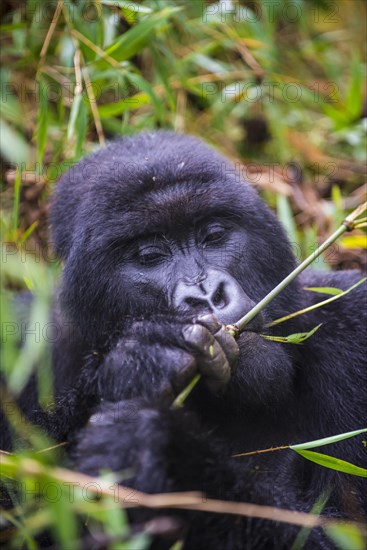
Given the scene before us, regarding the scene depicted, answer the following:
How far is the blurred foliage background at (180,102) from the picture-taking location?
416 cm

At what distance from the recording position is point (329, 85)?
709 centimetres

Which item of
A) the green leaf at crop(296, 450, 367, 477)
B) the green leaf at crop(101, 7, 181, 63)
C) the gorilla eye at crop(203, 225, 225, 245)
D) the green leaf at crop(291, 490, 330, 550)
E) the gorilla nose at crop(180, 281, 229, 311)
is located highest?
the green leaf at crop(101, 7, 181, 63)

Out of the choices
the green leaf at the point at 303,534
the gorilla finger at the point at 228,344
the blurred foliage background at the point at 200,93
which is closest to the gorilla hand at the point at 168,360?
the gorilla finger at the point at 228,344

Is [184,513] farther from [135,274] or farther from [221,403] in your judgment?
[135,274]

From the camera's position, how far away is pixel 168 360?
250 centimetres

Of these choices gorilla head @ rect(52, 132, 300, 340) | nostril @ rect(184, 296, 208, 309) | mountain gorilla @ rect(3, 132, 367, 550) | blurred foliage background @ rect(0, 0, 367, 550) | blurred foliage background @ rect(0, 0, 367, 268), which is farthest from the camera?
blurred foliage background @ rect(0, 0, 367, 268)

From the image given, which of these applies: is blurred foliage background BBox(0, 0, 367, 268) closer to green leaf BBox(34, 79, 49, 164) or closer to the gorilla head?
green leaf BBox(34, 79, 49, 164)

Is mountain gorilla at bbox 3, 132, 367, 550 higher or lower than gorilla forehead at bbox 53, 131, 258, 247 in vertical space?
lower

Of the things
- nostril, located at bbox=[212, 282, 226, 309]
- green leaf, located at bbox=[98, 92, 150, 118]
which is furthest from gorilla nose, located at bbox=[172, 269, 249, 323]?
green leaf, located at bbox=[98, 92, 150, 118]

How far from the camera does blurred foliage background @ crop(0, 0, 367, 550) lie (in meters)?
4.16

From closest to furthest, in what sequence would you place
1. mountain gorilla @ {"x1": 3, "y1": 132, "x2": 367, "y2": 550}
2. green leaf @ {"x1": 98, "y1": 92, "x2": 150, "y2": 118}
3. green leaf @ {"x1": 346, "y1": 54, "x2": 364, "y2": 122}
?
mountain gorilla @ {"x1": 3, "y1": 132, "x2": 367, "y2": 550}
green leaf @ {"x1": 98, "y1": 92, "x2": 150, "y2": 118}
green leaf @ {"x1": 346, "y1": 54, "x2": 364, "y2": 122}

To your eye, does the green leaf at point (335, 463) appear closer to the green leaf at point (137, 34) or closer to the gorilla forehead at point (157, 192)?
the gorilla forehead at point (157, 192)

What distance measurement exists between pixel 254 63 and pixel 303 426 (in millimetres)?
3291

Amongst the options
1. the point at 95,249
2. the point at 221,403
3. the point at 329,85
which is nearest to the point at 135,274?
the point at 95,249
